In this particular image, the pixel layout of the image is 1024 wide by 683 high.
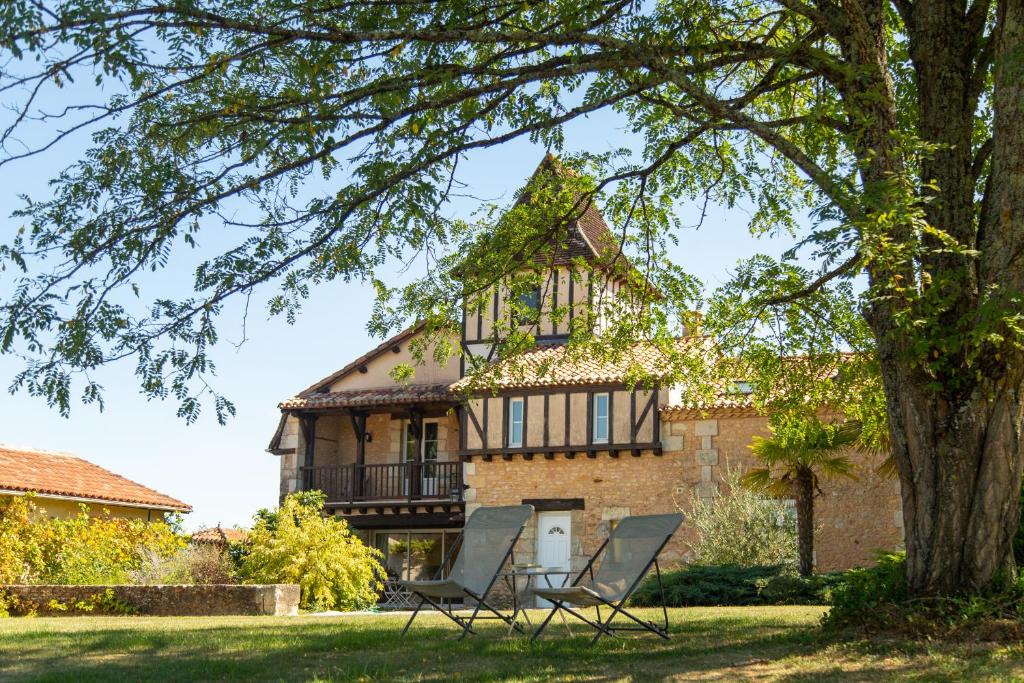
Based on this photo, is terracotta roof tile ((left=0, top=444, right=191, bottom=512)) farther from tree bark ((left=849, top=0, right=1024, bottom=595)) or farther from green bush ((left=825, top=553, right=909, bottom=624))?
tree bark ((left=849, top=0, right=1024, bottom=595))

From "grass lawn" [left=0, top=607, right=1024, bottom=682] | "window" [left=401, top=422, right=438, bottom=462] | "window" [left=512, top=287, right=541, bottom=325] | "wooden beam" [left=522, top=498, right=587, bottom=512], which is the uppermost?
"window" [left=512, top=287, right=541, bottom=325]

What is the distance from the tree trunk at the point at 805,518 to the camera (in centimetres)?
1664

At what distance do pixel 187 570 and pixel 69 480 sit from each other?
8.36m

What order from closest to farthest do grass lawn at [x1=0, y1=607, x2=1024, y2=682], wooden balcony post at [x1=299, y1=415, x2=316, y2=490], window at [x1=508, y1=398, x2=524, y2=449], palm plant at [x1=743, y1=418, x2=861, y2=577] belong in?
grass lawn at [x1=0, y1=607, x2=1024, y2=682] < palm plant at [x1=743, y1=418, x2=861, y2=577] < window at [x1=508, y1=398, x2=524, y2=449] < wooden balcony post at [x1=299, y1=415, x2=316, y2=490]

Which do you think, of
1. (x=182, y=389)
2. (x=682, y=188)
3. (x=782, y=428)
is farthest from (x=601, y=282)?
(x=182, y=389)

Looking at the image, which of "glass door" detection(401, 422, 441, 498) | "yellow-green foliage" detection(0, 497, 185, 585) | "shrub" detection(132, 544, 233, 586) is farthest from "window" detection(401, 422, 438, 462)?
"shrub" detection(132, 544, 233, 586)

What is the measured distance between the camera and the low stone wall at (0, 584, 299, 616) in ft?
40.4

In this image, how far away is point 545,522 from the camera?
2159 centimetres

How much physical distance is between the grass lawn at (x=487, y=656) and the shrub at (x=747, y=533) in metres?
8.44

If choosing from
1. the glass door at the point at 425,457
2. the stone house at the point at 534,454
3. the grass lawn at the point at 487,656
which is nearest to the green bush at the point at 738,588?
the stone house at the point at 534,454

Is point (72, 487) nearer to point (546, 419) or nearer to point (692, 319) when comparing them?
point (546, 419)

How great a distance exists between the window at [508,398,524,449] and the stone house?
0.08 feet

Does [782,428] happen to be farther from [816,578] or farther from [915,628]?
[915,628]

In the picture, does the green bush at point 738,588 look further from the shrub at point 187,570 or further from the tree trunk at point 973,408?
the tree trunk at point 973,408
